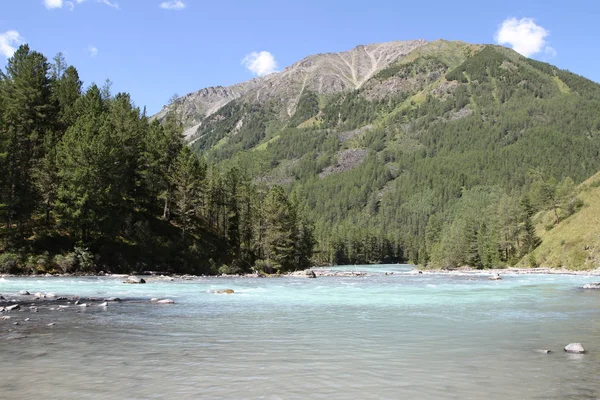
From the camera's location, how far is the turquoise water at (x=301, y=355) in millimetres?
11523

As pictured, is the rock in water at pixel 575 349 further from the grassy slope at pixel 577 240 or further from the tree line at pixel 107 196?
the grassy slope at pixel 577 240

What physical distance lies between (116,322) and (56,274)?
40.3 m

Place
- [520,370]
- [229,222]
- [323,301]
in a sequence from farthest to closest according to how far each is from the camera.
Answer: [229,222] → [323,301] → [520,370]

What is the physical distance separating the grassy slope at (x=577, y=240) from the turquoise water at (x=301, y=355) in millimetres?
70054

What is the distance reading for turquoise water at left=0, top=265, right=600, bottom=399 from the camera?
11.5 meters

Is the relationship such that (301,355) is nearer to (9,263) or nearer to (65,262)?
(9,263)

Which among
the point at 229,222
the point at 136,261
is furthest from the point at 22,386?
the point at 229,222

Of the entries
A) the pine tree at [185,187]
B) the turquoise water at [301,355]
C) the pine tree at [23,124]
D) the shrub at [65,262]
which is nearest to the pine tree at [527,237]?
the pine tree at [185,187]

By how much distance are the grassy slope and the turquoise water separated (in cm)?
7005

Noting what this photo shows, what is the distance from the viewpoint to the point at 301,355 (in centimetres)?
1545

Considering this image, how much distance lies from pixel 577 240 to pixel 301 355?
9583 centimetres

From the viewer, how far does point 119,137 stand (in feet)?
241

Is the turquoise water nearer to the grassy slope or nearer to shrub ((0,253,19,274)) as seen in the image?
shrub ((0,253,19,274))

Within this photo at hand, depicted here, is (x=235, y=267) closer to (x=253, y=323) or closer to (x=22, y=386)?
(x=253, y=323)
